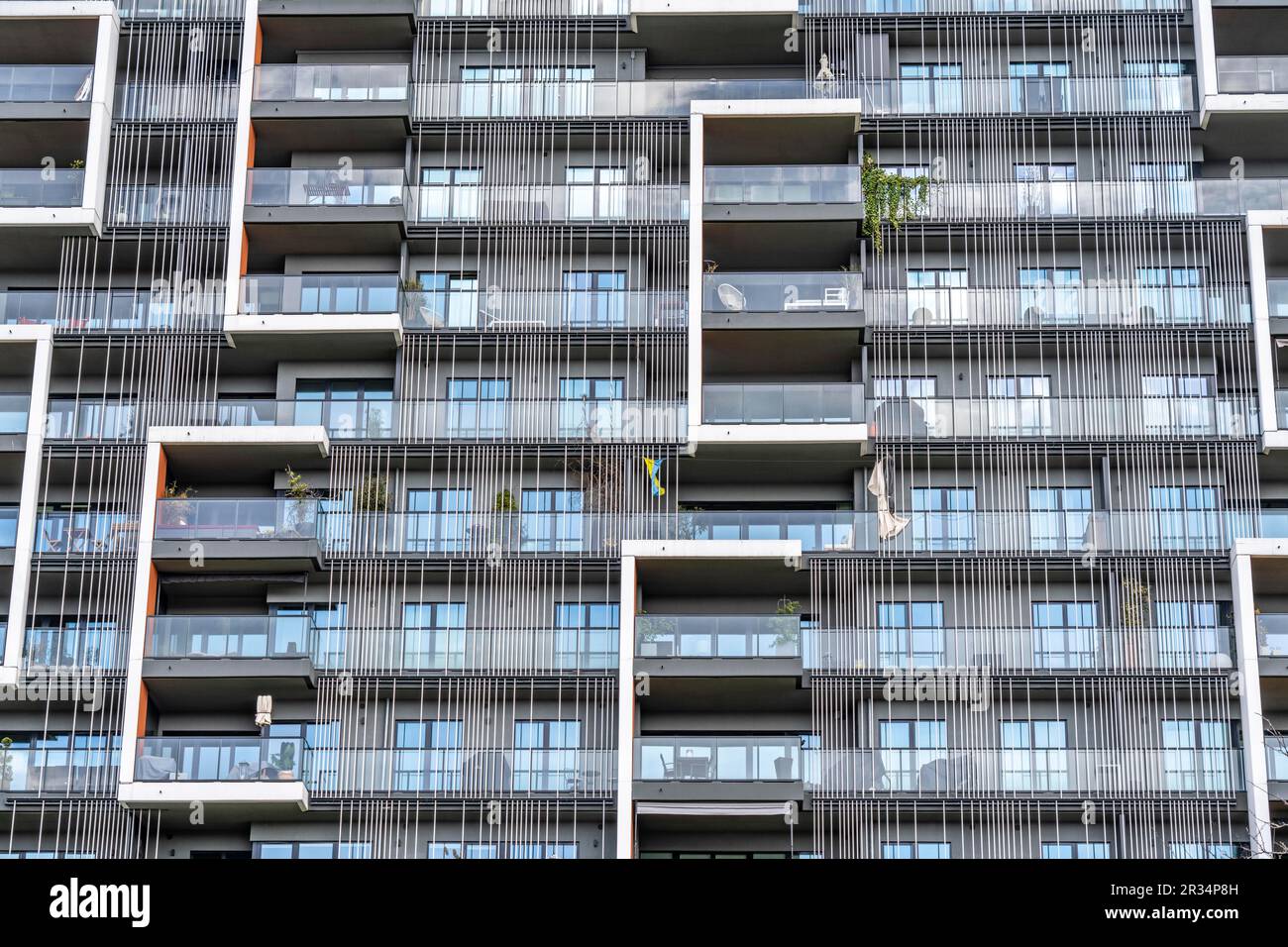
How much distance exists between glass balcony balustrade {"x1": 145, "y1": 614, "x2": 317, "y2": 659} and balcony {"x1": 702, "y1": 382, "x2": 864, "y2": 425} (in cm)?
943

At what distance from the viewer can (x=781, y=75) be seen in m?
42.7

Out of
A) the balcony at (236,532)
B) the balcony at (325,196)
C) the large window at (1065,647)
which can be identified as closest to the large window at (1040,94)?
the large window at (1065,647)

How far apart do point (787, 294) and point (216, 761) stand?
48.0 feet

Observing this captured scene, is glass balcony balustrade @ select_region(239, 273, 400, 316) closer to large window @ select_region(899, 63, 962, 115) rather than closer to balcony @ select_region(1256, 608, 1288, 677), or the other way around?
large window @ select_region(899, 63, 962, 115)

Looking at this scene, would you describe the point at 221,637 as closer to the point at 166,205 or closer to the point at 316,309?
the point at 316,309

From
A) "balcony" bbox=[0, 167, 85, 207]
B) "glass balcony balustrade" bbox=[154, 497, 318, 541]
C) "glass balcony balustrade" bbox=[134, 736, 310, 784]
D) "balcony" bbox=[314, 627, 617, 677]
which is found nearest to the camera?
"glass balcony balustrade" bbox=[134, 736, 310, 784]

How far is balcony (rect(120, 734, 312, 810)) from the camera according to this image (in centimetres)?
Answer: 3522

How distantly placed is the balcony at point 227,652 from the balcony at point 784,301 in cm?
1055

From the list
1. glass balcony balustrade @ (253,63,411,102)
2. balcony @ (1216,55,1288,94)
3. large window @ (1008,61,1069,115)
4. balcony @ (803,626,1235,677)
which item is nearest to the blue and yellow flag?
balcony @ (803,626,1235,677)

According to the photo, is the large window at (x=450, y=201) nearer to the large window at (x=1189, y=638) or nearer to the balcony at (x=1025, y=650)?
the balcony at (x=1025, y=650)

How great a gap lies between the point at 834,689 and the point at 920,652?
6.09 feet
